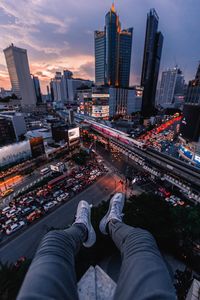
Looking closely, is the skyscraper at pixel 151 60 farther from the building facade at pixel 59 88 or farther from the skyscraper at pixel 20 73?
the skyscraper at pixel 20 73

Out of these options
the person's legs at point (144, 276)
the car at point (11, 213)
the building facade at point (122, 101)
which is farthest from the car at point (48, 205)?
the building facade at point (122, 101)

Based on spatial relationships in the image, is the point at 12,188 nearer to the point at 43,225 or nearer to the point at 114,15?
the point at 43,225

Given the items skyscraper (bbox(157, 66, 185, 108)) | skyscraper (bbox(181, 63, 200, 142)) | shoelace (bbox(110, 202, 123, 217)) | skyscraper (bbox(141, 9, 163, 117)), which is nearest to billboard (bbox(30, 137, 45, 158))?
shoelace (bbox(110, 202, 123, 217))

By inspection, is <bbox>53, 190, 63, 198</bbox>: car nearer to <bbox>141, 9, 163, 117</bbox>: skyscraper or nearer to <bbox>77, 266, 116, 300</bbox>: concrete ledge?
<bbox>77, 266, 116, 300</bbox>: concrete ledge

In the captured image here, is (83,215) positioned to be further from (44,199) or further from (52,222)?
(44,199)

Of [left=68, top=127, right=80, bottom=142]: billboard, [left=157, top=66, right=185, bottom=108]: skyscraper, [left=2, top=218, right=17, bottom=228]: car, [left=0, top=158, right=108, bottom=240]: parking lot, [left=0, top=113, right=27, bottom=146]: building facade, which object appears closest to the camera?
[left=2, top=218, right=17, bottom=228]: car
